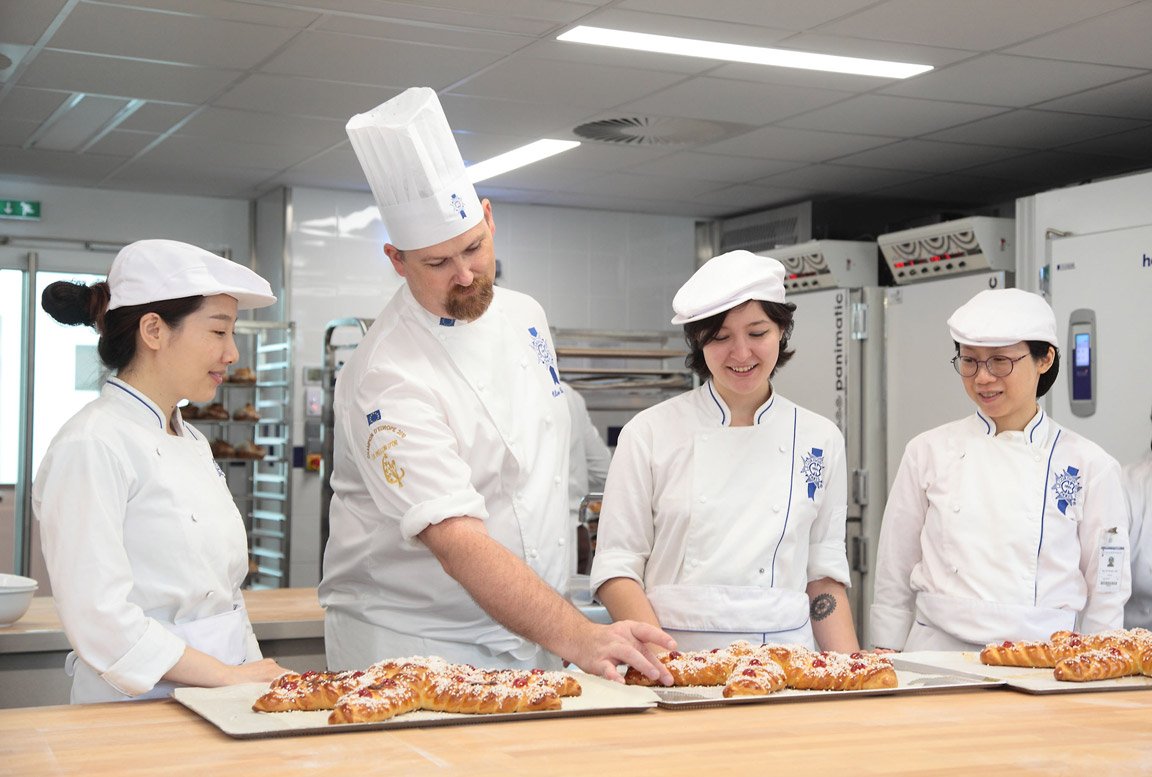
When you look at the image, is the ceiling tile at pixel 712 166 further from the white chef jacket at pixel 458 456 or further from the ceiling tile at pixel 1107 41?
the white chef jacket at pixel 458 456

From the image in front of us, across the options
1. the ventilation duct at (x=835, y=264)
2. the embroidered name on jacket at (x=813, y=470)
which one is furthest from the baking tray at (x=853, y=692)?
the ventilation duct at (x=835, y=264)

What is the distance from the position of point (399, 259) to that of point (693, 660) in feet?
2.84

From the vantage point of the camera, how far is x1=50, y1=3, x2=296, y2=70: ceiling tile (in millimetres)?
4098

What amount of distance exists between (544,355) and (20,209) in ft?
17.5

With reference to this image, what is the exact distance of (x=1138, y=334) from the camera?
15.3 feet

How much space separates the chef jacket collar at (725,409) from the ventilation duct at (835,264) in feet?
13.0

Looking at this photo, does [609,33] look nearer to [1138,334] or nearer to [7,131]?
[1138,334]

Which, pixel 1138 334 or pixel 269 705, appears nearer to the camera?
pixel 269 705

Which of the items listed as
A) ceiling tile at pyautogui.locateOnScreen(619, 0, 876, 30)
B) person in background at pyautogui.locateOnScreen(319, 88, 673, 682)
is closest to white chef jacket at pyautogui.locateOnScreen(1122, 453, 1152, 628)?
person in background at pyautogui.locateOnScreen(319, 88, 673, 682)

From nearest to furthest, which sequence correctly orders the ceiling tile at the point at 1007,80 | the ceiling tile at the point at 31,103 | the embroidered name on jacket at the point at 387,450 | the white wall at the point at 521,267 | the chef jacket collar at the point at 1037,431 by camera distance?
the embroidered name on jacket at the point at 387,450, the chef jacket collar at the point at 1037,431, the ceiling tile at the point at 1007,80, the ceiling tile at the point at 31,103, the white wall at the point at 521,267

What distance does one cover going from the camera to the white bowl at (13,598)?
3100 millimetres

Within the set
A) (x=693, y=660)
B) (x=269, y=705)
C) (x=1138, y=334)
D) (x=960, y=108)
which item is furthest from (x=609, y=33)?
(x=269, y=705)

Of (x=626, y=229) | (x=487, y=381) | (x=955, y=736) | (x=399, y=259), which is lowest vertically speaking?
(x=955, y=736)

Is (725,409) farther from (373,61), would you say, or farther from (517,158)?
(517,158)
